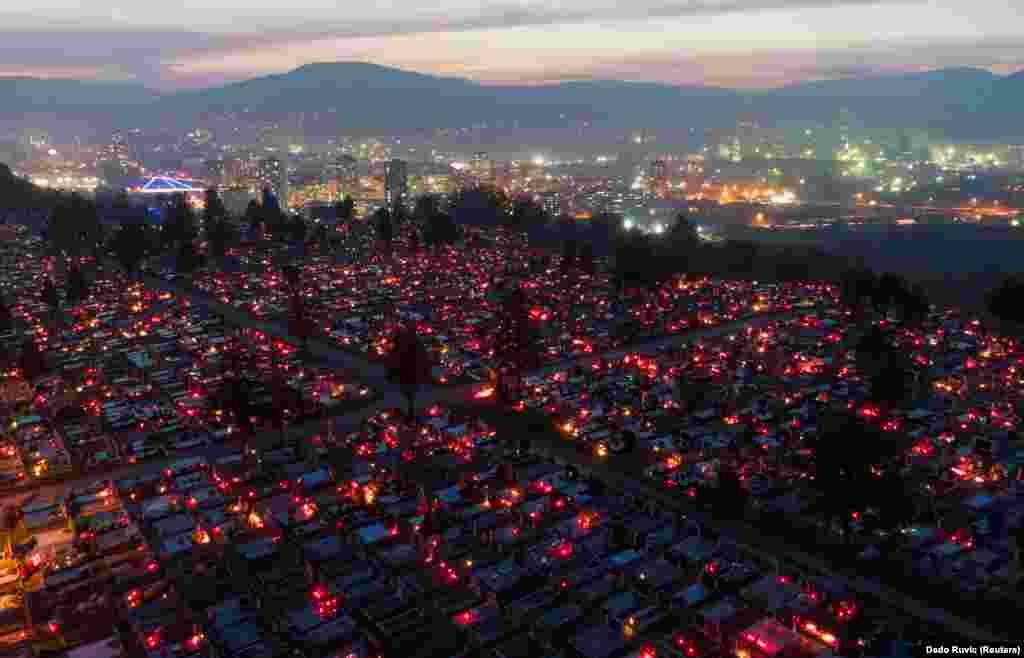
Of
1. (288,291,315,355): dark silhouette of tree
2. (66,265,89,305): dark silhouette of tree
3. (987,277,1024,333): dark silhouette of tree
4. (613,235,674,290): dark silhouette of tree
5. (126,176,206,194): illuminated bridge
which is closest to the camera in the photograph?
(288,291,315,355): dark silhouette of tree

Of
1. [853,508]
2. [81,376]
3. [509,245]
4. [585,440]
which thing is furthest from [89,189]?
[853,508]

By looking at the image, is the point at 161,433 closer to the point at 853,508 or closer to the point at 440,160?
the point at 853,508

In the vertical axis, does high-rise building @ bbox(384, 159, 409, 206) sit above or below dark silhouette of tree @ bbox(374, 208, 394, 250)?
above

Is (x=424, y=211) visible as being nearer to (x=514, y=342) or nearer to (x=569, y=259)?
(x=569, y=259)

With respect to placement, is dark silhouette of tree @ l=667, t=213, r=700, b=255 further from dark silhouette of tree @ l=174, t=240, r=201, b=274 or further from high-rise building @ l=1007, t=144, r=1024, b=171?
high-rise building @ l=1007, t=144, r=1024, b=171

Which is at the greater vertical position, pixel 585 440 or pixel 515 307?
pixel 515 307

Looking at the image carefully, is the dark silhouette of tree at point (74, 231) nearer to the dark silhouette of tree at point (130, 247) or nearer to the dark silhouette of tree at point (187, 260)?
the dark silhouette of tree at point (130, 247)

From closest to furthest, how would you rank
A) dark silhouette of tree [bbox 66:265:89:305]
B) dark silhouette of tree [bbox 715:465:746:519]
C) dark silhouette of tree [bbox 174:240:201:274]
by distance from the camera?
dark silhouette of tree [bbox 715:465:746:519], dark silhouette of tree [bbox 66:265:89:305], dark silhouette of tree [bbox 174:240:201:274]

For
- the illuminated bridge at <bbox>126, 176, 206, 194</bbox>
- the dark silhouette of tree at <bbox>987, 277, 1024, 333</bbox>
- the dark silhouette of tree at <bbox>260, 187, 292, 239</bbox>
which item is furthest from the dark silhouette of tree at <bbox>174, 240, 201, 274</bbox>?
the illuminated bridge at <bbox>126, 176, 206, 194</bbox>
